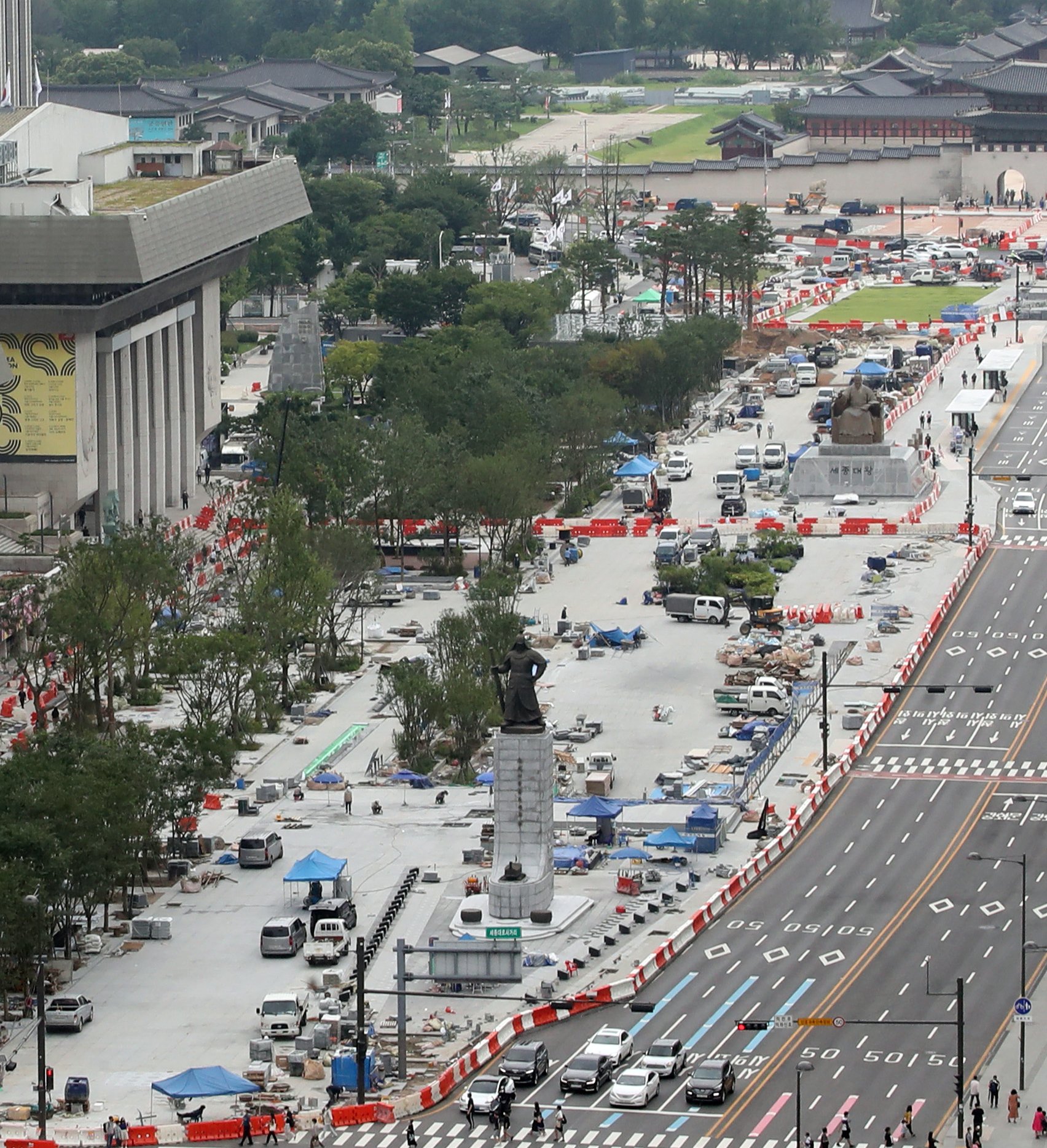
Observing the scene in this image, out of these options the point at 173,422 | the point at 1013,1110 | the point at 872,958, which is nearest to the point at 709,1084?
the point at 1013,1110

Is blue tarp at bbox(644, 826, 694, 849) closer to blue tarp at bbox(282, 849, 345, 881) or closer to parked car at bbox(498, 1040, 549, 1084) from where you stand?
blue tarp at bbox(282, 849, 345, 881)

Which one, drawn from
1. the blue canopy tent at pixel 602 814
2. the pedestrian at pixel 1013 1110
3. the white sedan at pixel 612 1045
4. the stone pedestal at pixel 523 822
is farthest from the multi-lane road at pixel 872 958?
the blue canopy tent at pixel 602 814

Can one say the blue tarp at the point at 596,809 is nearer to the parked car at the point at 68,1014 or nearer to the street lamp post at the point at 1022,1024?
the street lamp post at the point at 1022,1024

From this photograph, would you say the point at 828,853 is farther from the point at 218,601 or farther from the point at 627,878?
the point at 218,601

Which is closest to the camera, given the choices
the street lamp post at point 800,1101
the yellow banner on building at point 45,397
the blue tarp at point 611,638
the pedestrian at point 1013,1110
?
the street lamp post at point 800,1101

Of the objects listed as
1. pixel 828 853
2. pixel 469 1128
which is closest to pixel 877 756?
pixel 828 853

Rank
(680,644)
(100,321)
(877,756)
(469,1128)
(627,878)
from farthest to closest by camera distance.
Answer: (100,321) → (680,644) → (877,756) → (627,878) → (469,1128)
